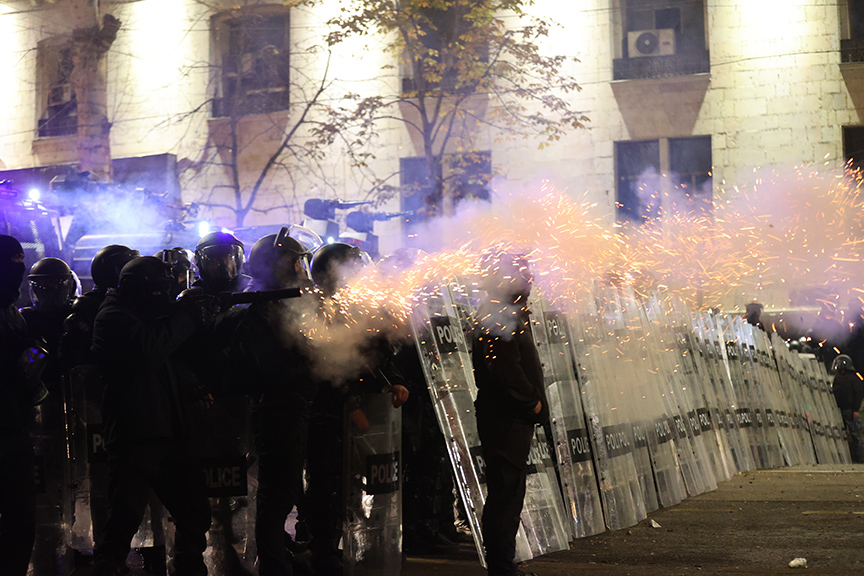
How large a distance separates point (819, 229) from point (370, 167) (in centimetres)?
1617

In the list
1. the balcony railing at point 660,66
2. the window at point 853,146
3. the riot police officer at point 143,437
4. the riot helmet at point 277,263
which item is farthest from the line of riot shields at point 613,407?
the balcony railing at point 660,66

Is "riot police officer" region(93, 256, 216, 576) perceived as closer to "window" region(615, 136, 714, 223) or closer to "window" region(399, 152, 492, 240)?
"window" region(399, 152, 492, 240)

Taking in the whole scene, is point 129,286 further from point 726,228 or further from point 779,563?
point 726,228

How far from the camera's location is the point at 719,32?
73.4ft

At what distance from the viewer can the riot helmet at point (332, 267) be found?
6.36 m

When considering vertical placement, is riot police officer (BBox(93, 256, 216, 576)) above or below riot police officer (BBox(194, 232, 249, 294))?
below

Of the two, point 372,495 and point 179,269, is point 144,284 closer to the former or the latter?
point 372,495

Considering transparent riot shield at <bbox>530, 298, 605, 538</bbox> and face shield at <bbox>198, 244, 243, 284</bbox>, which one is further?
transparent riot shield at <bbox>530, 298, 605, 538</bbox>

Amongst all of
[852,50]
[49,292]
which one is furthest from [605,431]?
[852,50]

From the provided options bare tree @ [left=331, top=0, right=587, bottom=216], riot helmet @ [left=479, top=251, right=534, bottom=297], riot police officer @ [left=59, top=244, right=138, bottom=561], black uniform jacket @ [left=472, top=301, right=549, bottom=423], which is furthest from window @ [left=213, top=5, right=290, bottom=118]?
black uniform jacket @ [left=472, top=301, right=549, bottom=423]

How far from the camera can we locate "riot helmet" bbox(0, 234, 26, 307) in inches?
207

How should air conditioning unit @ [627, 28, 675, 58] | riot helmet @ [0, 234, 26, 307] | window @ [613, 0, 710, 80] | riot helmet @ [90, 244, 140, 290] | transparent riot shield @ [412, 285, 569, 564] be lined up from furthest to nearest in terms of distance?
air conditioning unit @ [627, 28, 675, 58]
window @ [613, 0, 710, 80]
riot helmet @ [90, 244, 140, 290]
transparent riot shield @ [412, 285, 569, 564]
riot helmet @ [0, 234, 26, 307]

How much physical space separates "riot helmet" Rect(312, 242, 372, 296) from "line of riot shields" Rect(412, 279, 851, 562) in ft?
1.76

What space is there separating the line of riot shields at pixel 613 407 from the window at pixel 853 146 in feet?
34.7
